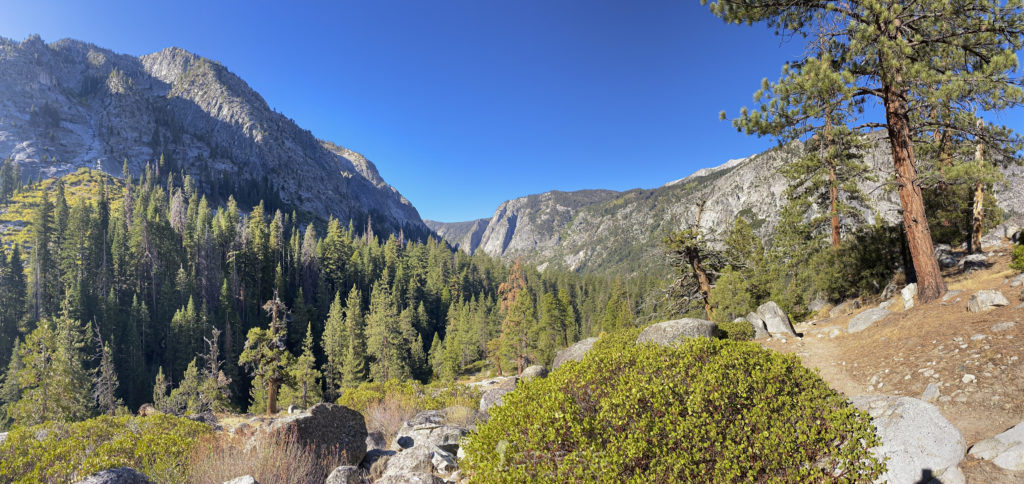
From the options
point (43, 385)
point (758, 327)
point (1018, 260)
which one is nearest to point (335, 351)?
point (43, 385)

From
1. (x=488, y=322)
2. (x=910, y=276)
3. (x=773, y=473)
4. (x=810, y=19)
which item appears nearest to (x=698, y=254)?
(x=910, y=276)

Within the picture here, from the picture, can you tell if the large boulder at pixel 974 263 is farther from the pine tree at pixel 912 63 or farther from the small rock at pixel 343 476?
the small rock at pixel 343 476

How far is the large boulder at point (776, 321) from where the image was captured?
15.4m

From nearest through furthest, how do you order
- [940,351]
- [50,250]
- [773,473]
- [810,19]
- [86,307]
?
1. [773,473]
2. [940,351]
3. [810,19]
4. [86,307]
5. [50,250]

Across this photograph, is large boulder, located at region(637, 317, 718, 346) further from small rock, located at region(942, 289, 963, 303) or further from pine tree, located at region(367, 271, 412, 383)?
pine tree, located at region(367, 271, 412, 383)

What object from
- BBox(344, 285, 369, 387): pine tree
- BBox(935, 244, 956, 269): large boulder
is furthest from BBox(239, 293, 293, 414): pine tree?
BBox(935, 244, 956, 269): large boulder

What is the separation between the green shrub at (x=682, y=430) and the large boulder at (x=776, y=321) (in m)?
12.2

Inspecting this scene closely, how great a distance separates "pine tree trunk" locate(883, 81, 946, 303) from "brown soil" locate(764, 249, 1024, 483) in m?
0.82

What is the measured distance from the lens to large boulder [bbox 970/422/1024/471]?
4320 millimetres

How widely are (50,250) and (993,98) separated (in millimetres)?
94843

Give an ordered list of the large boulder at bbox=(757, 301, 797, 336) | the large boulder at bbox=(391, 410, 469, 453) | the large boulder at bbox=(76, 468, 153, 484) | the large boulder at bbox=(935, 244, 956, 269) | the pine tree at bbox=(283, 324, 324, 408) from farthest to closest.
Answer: the pine tree at bbox=(283, 324, 324, 408) → the large boulder at bbox=(935, 244, 956, 269) → the large boulder at bbox=(757, 301, 797, 336) → the large boulder at bbox=(391, 410, 469, 453) → the large boulder at bbox=(76, 468, 153, 484)

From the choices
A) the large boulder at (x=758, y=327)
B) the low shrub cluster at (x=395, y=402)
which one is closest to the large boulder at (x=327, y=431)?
the low shrub cluster at (x=395, y=402)

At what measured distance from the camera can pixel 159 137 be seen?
6294 inches

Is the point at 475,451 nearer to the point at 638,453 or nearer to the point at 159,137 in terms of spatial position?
the point at 638,453
